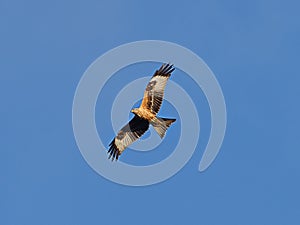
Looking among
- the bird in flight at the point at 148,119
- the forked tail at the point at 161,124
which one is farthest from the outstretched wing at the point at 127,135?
the forked tail at the point at 161,124

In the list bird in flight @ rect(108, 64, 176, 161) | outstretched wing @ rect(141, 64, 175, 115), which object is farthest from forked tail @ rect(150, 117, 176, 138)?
outstretched wing @ rect(141, 64, 175, 115)

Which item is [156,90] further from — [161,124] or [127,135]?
[127,135]

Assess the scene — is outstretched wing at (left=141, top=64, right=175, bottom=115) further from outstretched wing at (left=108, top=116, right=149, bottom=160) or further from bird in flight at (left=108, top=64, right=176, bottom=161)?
outstretched wing at (left=108, top=116, right=149, bottom=160)

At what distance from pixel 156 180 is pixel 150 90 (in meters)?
2.64

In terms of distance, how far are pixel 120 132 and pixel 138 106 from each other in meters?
0.92

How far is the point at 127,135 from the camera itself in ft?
190

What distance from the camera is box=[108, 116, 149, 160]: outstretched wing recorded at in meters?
57.4

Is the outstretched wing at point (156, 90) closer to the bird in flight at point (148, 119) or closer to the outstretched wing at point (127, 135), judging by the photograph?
the bird in flight at point (148, 119)

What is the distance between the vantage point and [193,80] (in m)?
58.1

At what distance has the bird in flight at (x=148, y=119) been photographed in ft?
187

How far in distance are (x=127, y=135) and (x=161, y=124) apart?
132 centimetres

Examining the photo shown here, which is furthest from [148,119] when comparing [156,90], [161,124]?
[156,90]

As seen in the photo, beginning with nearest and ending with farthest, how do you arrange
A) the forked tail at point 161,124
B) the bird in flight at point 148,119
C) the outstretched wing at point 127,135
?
the forked tail at point 161,124 < the bird in flight at point 148,119 < the outstretched wing at point 127,135

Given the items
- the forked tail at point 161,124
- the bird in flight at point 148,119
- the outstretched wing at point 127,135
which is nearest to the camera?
the forked tail at point 161,124
